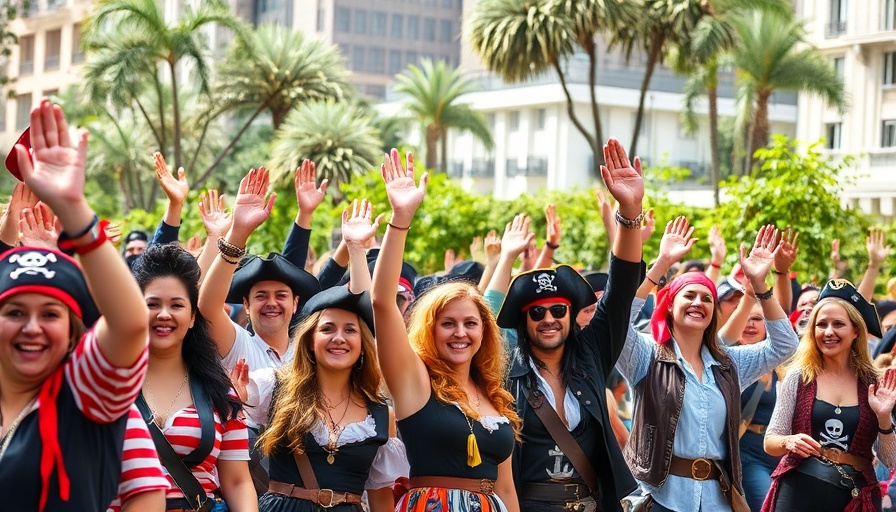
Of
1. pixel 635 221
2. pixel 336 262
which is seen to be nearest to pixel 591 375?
pixel 635 221

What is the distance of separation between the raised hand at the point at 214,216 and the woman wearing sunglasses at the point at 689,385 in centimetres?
228

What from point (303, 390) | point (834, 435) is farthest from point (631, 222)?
point (834, 435)

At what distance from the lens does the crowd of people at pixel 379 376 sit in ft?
12.2

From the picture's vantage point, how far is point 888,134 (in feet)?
160

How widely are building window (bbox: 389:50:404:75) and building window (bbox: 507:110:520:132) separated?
131 feet

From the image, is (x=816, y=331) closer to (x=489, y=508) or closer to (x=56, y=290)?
(x=489, y=508)

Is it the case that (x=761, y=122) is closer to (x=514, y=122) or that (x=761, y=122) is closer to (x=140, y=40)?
(x=140, y=40)

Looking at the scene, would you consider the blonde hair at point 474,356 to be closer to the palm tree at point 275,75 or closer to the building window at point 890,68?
the palm tree at point 275,75

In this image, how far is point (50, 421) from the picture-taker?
12.2ft

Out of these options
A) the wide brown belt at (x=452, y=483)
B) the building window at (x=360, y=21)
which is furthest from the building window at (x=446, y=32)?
the wide brown belt at (x=452, y=483)

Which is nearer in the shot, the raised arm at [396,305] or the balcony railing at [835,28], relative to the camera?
the raised arm at [396,305]

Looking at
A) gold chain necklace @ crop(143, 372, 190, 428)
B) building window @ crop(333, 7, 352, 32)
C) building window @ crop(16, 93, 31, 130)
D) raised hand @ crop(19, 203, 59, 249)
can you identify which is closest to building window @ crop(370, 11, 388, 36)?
building window @ crop(333, 7, 352, 32)

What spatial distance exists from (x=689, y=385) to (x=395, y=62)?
317 ft

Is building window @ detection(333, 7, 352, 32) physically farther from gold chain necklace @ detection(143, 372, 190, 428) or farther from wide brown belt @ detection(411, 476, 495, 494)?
gold chain necklace @ detection(143, 372, 190, 428)
